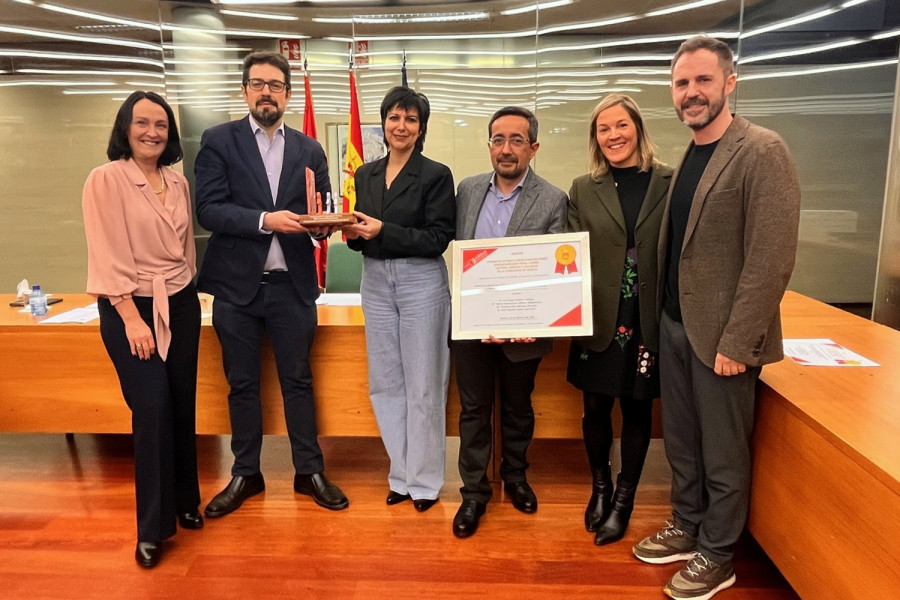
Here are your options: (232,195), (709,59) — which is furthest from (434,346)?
(709,59)

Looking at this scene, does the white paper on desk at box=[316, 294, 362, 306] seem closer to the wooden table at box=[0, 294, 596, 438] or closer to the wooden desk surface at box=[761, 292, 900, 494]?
the wooden table at box=[0, 294, 596, 438]

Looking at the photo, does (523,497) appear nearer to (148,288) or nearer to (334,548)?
(334,548)

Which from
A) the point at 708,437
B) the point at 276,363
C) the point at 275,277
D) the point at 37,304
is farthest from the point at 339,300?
the point at 708,437

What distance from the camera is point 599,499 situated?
226 centimetres

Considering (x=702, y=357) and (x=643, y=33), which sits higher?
(x=643, y=33)

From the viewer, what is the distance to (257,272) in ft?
7.40

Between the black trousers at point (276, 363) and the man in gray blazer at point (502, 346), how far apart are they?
0.65 m

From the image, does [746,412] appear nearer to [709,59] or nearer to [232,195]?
[709,59]

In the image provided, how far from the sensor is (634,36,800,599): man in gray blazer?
1581 millimetres

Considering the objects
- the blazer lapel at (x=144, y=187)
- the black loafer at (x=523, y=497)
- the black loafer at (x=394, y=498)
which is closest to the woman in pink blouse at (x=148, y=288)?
the blazer lapel at (x=144, y=187)

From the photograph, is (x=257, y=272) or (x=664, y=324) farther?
(x=257, y=272)

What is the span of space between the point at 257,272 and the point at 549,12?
3737 mm

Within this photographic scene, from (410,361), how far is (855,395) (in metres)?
1.48

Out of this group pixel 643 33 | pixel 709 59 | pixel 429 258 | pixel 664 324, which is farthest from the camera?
pixel 643 33
